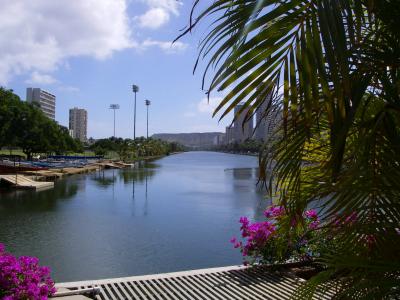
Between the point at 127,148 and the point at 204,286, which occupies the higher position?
the point at 127,148

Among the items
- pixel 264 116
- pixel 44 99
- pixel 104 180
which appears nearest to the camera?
pixel 264 116

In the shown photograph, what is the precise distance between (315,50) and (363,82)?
0.36 metres

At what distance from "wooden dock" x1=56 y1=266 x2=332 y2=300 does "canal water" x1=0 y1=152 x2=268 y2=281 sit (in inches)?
46.0

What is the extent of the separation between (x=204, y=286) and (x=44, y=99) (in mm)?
180227

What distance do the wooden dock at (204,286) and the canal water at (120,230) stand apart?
3.84ft

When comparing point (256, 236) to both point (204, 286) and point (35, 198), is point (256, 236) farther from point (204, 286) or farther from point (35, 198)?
point (35, 198)

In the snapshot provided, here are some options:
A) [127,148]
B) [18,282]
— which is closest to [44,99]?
[127,148]

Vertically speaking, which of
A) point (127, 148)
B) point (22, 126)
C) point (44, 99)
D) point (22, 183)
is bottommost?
point (22, 183)

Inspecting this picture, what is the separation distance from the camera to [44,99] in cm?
17338

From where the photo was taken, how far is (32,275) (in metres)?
4.39

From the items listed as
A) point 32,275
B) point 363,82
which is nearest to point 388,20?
point 363,82

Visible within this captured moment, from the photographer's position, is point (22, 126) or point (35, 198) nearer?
point (35, 198)

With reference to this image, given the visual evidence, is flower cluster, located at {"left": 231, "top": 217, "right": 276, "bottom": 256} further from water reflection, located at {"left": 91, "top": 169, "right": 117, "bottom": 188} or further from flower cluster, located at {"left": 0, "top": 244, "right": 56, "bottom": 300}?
water reflection, located at {"left": 91, "top": 169, "right": 117, "bottom": 188}

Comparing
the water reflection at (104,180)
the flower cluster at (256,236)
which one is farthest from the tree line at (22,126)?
the flower cluster at (256,236)
